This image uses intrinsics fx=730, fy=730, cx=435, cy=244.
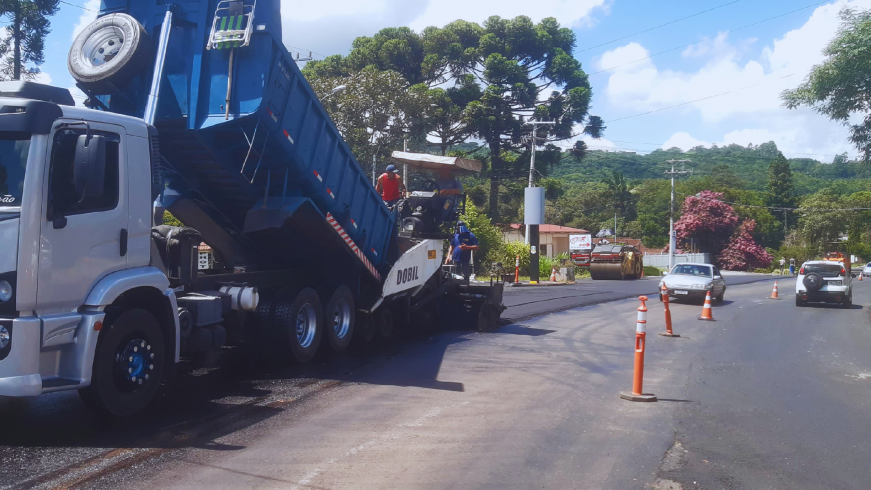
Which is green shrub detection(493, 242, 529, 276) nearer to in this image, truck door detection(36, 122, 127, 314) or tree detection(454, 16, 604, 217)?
tree detection(454, 16, 604, 217)

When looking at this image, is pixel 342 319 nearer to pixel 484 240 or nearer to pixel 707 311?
pixel 707 311

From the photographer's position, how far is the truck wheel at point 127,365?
5.95 meters

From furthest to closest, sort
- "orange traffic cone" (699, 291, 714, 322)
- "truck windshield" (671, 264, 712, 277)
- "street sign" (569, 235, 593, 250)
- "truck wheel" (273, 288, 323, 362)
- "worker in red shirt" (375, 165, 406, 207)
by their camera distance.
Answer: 1. "street sign" (569, 235, 593, 250)
2. "truck windshield" (671, 264, 712, 277)
3. "orange traffic cone" (699, 291, 714, 322)
4. "worker in red shirt" (375, 165, 406, 207)
5. "truck wheel" (273, 288, 323, 362)

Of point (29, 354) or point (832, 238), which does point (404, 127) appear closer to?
point (29, 354)

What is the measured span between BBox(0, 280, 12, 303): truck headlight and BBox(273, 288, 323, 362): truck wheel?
→ 3.84 m

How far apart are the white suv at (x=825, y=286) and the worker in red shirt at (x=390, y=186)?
17132 millimetres

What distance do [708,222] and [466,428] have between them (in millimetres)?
55422

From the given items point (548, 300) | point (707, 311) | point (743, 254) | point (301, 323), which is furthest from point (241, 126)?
point (743, 254)

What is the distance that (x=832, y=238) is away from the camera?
218 ft

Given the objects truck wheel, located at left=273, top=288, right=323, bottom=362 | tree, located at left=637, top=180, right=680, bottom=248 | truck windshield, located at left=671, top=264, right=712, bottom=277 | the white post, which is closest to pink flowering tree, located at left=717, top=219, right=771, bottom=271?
tree, located at left=637, top=180, right=680, bottom=248

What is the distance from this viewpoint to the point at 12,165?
18.4ft

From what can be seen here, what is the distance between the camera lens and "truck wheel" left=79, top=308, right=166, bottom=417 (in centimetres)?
595

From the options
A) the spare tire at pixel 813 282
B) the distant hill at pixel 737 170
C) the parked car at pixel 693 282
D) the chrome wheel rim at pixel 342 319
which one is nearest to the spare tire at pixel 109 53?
the chrome wheel rim at pixel 342 319

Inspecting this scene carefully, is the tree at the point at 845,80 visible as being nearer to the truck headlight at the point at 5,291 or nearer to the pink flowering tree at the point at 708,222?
the truck headlight at the point at 5,291
